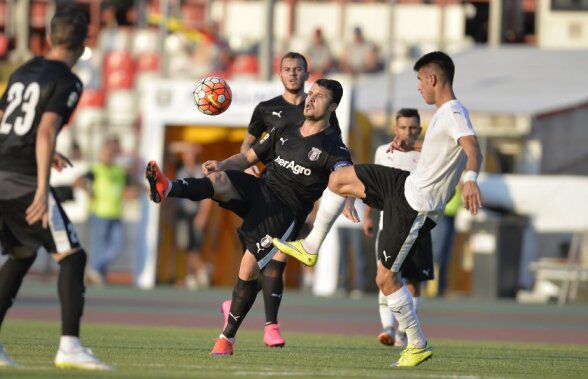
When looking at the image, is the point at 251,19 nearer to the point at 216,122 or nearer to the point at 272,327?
the point at 216,122

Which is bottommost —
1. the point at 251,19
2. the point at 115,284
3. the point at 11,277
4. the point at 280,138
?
the point at 115,284

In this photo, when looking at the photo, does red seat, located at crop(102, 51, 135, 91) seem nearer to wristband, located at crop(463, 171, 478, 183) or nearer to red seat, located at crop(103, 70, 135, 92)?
red seat, located at crop(103, 70, 135, 92)

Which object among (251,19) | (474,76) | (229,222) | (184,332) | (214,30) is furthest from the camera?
(251,19)

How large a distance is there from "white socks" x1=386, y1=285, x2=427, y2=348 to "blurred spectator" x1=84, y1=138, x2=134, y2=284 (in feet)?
46.5

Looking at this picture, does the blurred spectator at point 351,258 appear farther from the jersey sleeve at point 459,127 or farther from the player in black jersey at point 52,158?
the player in black jersey at point 52,158

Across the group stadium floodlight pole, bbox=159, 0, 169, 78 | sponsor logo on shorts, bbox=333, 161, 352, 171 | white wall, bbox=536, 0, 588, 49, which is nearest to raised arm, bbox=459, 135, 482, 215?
sponsor logo on shorts, bbox=333, 161, 352, 171

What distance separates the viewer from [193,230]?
80.6 ft

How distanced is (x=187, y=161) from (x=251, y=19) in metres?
18.4

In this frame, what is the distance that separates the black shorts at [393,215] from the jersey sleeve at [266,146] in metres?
1.46

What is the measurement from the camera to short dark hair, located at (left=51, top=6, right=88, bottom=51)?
28.8ft

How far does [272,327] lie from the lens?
38.9ft

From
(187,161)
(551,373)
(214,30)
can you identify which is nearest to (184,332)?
(551,373)

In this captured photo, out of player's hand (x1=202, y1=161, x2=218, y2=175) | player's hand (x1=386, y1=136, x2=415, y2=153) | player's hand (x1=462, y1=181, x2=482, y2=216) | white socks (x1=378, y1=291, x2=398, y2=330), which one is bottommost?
white socks (x1=378, y1=291, x2=398, y2=330)

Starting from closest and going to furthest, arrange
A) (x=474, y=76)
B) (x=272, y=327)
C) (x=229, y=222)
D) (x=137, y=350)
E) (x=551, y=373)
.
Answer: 1. (x=551, y=373)
2. (x=137, y=350)
3. (x=272, y=327)
4. (x=229, y=222)
5. (x=474, y=76)
